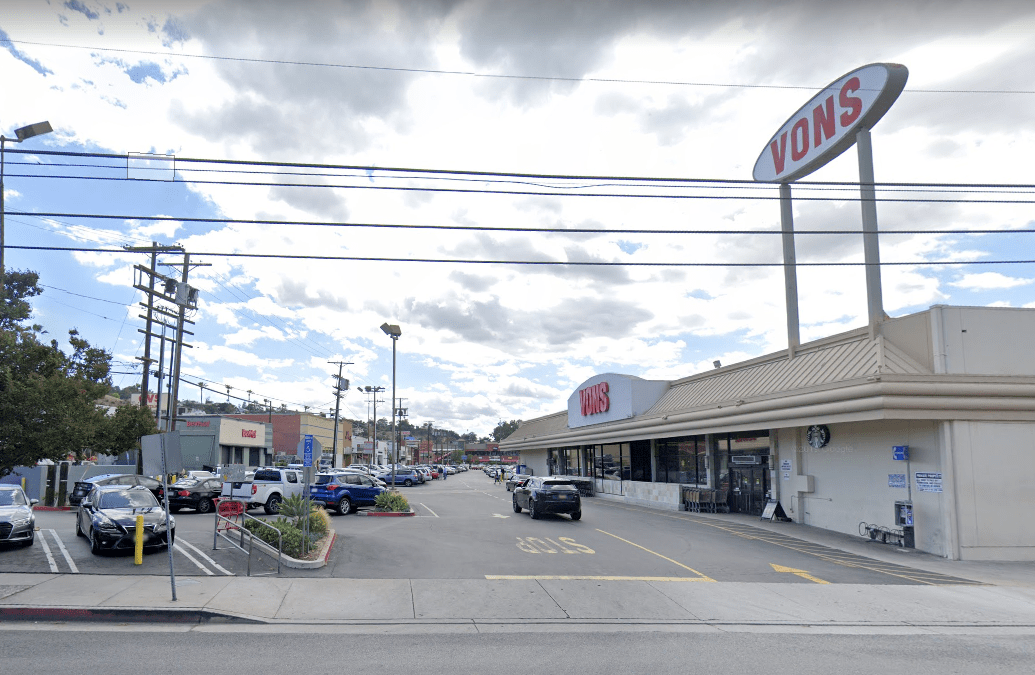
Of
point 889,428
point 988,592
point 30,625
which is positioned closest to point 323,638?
point 30,625

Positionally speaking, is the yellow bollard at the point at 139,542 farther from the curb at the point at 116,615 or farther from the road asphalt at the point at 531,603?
the curb at the point at 116,615

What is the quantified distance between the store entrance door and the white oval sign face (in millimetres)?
11303

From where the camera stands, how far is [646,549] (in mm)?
18859

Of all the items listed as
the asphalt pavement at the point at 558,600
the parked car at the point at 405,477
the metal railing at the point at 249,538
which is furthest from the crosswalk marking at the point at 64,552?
the parked car at the point at 405,477

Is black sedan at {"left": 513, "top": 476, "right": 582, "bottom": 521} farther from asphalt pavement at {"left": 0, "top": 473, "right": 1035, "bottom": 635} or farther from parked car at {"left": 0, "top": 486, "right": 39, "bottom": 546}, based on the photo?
parked car at {"left": 0, "top": 486, "right": 39, "bottom": 546}

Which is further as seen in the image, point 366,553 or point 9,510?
point 366,553

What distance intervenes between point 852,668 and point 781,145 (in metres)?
22.7

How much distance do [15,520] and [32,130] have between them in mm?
8551

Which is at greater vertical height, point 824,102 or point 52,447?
point 824,102

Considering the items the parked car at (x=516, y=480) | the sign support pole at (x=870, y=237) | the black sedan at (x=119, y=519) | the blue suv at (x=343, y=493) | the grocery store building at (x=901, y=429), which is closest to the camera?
the black sedan at (x=119, y=519)

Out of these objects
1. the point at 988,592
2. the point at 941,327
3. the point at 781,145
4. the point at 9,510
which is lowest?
the point at 988,592

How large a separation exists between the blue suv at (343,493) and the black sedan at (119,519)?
10.5 meters

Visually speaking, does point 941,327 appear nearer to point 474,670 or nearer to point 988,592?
point 988,592

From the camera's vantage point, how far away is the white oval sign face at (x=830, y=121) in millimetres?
21906
